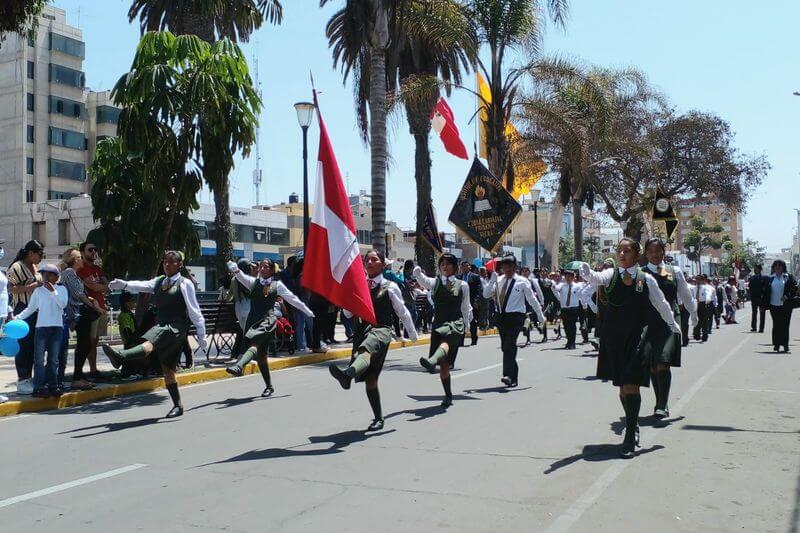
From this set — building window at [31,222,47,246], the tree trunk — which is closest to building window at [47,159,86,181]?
building window at [31,222,47,246]

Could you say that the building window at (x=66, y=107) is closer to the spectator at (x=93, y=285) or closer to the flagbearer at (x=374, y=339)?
the spectator at (x=93, y=285)

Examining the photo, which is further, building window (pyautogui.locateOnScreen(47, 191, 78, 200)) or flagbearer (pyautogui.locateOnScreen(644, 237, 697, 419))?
building window (pyautogui.locateOnScreen(47, 191, 78, 200))

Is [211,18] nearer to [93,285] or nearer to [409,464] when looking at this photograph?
[93,285]

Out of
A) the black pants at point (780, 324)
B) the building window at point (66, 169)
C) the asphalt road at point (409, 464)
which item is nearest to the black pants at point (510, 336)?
the asphalt road at point (409, 464)

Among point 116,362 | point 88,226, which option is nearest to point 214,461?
point 116,362

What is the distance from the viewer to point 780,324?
56.0 ft

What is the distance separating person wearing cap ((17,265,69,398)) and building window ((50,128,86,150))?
56189 mm

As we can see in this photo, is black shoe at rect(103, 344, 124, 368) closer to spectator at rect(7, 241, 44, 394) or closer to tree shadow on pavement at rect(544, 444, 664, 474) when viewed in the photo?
spectator at rect(7, 241, 44, 394)

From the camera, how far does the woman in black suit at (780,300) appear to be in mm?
16516

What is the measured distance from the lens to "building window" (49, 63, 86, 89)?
198ft

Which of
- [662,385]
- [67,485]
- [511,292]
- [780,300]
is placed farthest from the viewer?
[780,300]

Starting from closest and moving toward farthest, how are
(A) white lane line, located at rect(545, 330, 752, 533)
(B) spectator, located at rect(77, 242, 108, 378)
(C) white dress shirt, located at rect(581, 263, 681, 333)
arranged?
(A) white lane line, located at rect(545, 330, 752, 533) < (C) white dress shirt, located at rect(581, 263, 681, 333) < (B) spectator, located at rect(77, 242, 108, 378)

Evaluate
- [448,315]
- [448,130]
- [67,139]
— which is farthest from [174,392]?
[67,139]

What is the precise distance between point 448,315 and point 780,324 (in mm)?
10669
